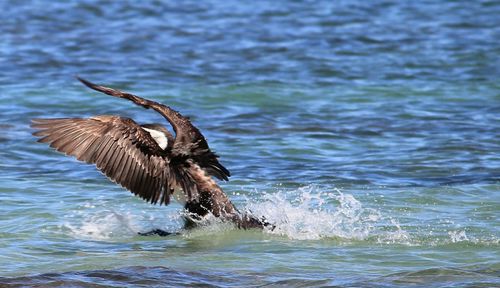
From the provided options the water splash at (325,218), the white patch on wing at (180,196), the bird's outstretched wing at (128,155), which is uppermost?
the bird's outstretched wing at (128,155)

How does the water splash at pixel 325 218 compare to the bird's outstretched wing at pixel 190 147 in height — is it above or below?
below

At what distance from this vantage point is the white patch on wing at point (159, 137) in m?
8.51

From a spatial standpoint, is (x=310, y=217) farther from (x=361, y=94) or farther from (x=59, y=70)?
(x=59, y=70)

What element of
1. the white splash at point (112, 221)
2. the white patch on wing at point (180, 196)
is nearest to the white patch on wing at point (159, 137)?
the white patch on wing at point (180, 196)

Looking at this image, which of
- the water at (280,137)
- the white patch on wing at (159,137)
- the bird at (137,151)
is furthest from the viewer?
the white patch on wing at (159,137)

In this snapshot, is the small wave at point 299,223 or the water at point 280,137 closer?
the water at point 280,137

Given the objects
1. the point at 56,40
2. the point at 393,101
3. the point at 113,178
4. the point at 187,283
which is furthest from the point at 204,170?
the point at 56,40

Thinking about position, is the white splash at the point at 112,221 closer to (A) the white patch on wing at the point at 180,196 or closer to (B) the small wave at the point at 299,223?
(B) the small wave at the point at 299,223

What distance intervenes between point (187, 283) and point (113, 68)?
9.45m

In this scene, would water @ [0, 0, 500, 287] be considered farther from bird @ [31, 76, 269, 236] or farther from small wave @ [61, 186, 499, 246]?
bird @ [31, 76, 269, 236]

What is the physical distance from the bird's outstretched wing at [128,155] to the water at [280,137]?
1.41ft

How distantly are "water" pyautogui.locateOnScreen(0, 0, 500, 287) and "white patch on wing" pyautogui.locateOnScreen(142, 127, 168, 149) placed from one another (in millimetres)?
580

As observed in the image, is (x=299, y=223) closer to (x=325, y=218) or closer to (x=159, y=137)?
(x=325, y=218)

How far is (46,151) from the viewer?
450 inches
